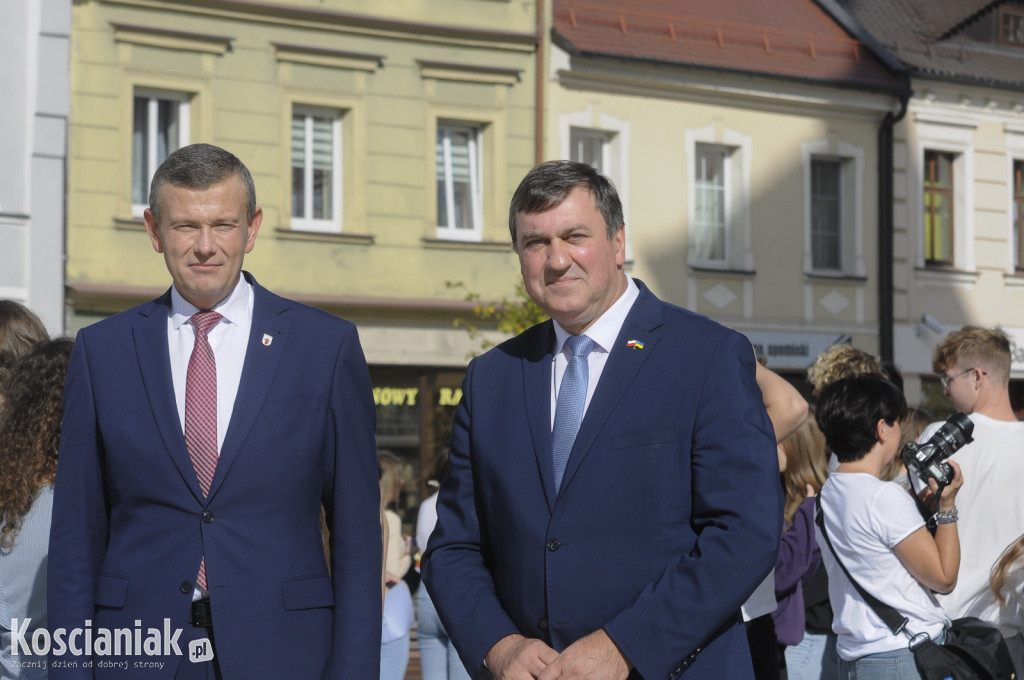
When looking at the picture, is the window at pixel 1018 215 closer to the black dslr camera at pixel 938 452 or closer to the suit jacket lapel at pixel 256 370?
the black dslr camera at pixel 938 452

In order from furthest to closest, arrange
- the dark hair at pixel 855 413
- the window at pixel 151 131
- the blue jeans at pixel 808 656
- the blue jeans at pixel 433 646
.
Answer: the window at pixel 151 131 < the blue jeans at pixel 433 646 < the blue jeans at pixel 808 656 < the dark hair at pixel 855 413

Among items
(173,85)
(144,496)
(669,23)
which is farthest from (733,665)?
(669,23)

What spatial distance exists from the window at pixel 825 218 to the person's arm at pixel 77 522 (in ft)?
65.7

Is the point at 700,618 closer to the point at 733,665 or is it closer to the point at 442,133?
the point at 733,665

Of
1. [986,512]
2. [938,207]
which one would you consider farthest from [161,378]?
[938,207]

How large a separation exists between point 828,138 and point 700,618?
2032 centimetres

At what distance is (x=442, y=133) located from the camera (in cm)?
2042

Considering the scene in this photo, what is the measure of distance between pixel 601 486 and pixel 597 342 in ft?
1.45

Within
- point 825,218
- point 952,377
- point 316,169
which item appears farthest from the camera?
point 825,218

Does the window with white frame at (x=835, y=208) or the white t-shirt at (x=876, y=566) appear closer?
the white t-shirt at (x=876, y=566)

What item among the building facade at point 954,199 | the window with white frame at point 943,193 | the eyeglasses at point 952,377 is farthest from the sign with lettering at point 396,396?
the eyeglasses at point 952,377

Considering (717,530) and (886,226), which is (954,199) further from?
(717,530)

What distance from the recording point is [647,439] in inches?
144

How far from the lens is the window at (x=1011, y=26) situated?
25328mm
